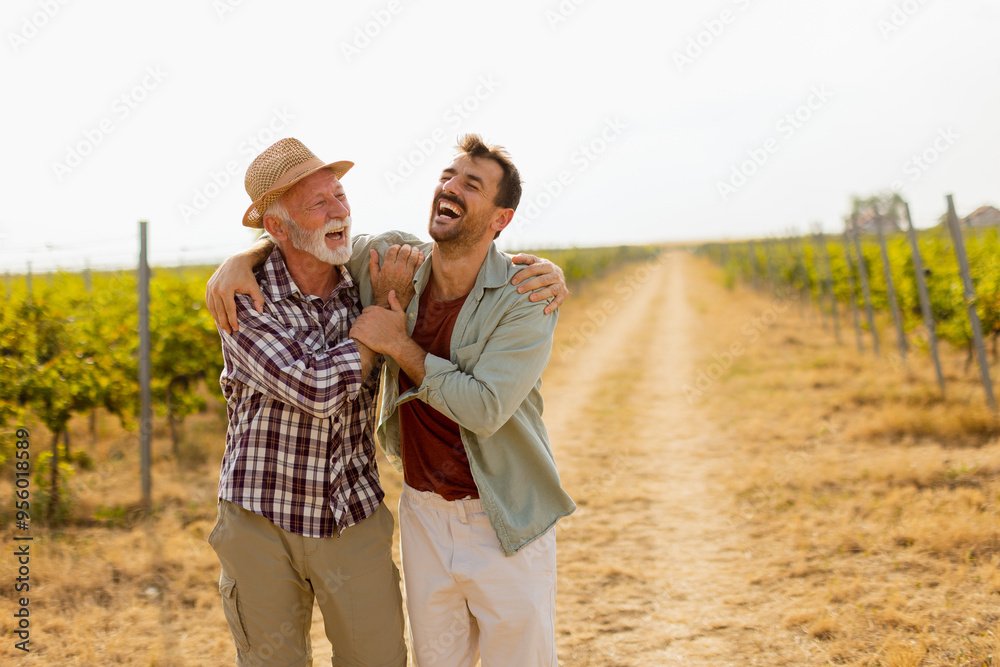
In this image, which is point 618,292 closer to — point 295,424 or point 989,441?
point 989,441

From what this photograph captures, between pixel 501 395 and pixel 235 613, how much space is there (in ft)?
3.79

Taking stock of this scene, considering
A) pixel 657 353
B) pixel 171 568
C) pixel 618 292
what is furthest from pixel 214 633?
pixel 618 292

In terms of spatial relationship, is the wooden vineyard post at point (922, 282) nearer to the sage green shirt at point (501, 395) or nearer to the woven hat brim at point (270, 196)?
the sage green shirt at point (501, 395)

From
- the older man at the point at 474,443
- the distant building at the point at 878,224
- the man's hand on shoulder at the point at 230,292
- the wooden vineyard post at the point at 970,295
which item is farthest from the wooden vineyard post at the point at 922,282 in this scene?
the man's hand on shoulder at the point at 230,292

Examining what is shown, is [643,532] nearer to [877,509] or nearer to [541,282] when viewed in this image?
[877,509]

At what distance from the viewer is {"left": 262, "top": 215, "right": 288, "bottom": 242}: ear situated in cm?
240

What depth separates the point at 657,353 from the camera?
1383 cm

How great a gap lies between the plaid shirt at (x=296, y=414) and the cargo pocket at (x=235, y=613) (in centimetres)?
29

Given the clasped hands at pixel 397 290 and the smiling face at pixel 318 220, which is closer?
the clasped hands at pixel 397 290

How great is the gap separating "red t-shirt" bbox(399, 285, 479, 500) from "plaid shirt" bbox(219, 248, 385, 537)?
0.15 meters

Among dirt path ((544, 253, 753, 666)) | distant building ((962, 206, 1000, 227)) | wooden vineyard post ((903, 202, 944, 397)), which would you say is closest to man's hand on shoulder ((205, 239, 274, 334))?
dirt path ((544, 253, 753, 666))

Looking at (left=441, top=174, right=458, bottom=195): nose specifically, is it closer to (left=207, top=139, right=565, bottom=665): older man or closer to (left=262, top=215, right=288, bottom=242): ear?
(left=207, top=139, right=565, bottom=665): older man

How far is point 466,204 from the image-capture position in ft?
7.76

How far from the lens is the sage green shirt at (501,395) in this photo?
6.89 feet
